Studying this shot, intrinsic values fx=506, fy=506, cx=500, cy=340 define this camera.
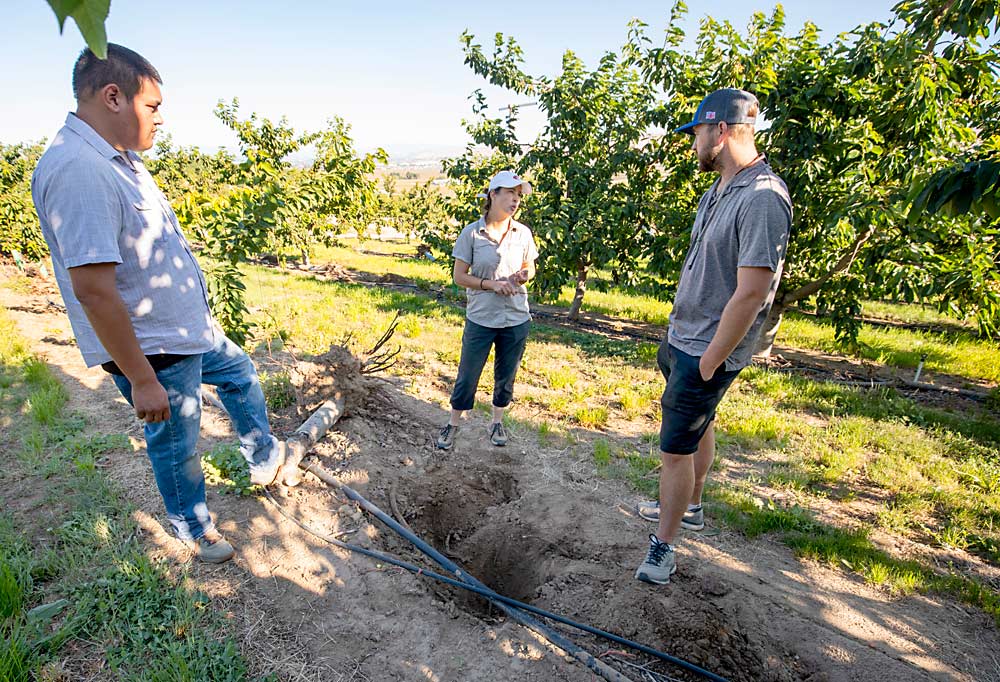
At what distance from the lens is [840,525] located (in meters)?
3.45

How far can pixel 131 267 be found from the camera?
203cm

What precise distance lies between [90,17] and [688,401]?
2.41 meters

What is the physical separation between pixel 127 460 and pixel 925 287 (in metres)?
7.52

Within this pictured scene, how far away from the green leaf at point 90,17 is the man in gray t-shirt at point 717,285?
2105mm

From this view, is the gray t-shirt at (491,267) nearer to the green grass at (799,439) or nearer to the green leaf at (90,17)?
the green grass at (799,439)

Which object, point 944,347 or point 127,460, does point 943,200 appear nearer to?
point 127,460

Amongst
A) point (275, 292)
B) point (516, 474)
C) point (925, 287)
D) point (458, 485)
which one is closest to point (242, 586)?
point (458, 485)

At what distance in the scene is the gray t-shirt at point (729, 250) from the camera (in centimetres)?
209

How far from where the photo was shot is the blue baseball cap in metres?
2.27

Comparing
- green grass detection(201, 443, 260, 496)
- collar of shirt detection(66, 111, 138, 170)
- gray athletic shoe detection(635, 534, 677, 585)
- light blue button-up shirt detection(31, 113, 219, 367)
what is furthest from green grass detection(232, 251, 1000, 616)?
collar of shirt detection(66, 111, 138, 170)

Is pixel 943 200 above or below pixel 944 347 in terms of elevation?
above

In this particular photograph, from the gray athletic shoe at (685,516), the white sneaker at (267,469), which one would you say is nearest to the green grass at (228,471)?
the white sneaker at (267,469)

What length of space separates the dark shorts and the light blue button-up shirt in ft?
7.30

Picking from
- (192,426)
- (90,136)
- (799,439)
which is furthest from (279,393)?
(799,439)
